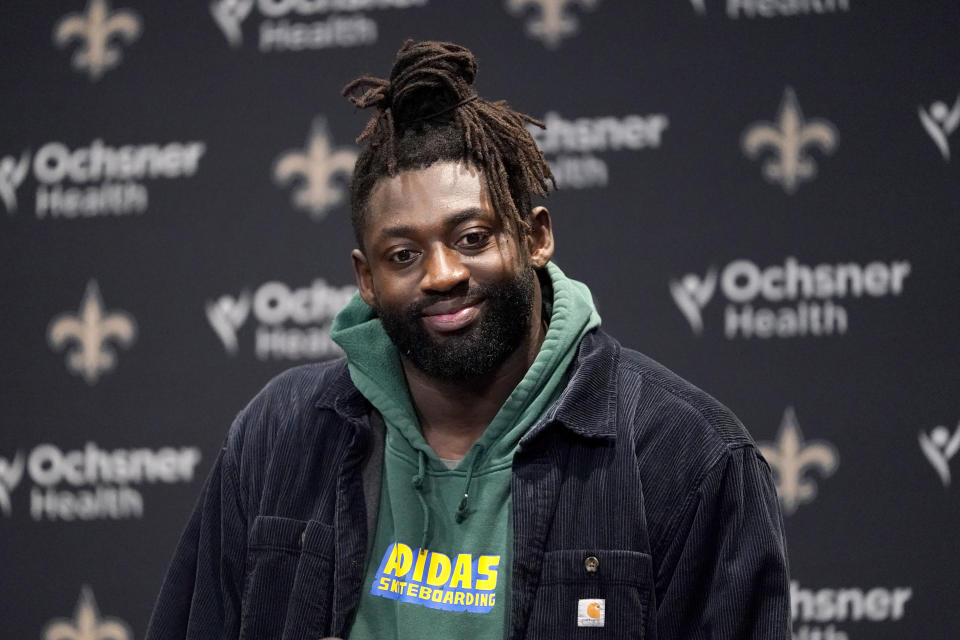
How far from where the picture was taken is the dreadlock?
1.67 metres

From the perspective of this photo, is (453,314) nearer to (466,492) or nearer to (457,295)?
(457,295)

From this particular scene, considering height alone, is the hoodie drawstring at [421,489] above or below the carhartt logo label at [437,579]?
above

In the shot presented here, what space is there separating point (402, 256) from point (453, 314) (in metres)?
0.12

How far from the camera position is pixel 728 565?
5.04ft

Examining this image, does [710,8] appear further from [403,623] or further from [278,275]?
[403,623]

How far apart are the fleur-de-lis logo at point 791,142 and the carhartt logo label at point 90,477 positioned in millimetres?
1726

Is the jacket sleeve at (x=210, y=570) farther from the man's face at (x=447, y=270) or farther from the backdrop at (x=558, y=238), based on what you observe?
the backdrop at (x=558, y=238)

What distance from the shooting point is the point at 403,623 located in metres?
1.61

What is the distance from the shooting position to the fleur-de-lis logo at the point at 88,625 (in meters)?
2.99

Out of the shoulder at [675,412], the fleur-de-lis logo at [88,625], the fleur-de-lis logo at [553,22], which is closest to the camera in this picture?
the shoulder at [675,412]

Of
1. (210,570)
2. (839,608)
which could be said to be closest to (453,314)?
(210,570)

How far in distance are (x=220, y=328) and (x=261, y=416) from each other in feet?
3.91

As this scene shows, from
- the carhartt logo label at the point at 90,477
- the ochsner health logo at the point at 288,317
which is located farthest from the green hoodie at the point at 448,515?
the carhartt logo label at the point at 90,477

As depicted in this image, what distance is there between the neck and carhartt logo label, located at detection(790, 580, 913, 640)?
131cm
